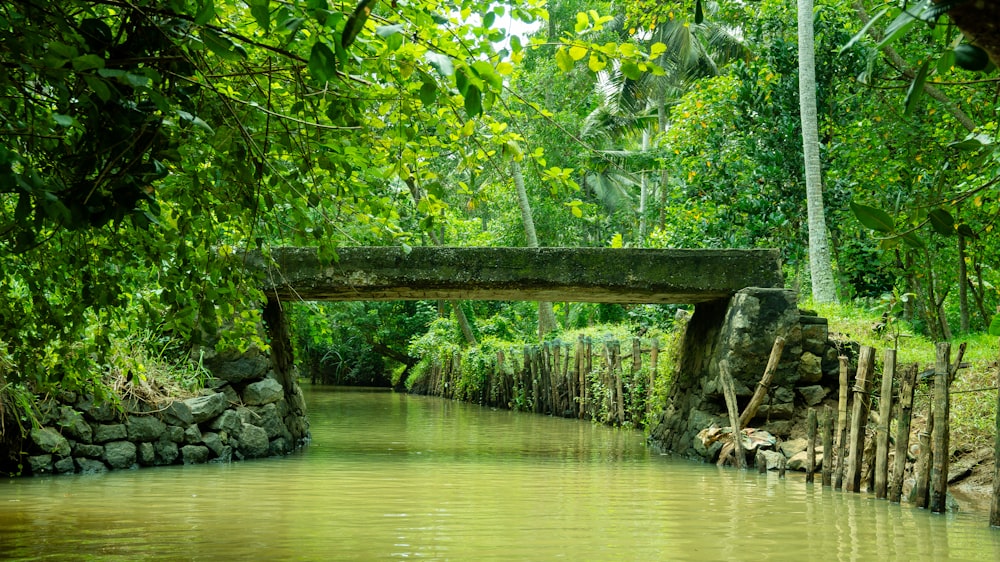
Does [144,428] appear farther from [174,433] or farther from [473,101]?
[473,101]

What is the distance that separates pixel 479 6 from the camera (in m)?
3.90

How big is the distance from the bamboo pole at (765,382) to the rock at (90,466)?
20.0 ft

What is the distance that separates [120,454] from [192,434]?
2.44 feet

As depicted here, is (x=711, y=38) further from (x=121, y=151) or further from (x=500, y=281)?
(x=121, y=151)

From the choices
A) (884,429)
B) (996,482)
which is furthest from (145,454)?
(996,482)

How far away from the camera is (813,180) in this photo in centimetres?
1264

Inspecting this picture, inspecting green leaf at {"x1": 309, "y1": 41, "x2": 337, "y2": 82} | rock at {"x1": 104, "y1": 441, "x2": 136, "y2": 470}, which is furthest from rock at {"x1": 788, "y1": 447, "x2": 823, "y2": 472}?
green leaf at {"x1": 309, "y1": 41, "x2": 337, "y2": 82}

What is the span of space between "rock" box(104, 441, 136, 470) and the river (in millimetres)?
240

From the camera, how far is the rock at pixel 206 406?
934 cm

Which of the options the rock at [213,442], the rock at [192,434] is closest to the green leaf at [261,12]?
the rock at [192,434]

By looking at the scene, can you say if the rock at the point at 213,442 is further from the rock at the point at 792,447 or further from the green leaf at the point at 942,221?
the green leaf at the point at 942,221

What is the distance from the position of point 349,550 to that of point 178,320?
1534mm

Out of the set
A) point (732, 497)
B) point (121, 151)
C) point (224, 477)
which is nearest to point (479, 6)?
point (121, 151)

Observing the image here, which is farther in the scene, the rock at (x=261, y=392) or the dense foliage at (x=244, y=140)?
the rock at (x=261, y=392)
